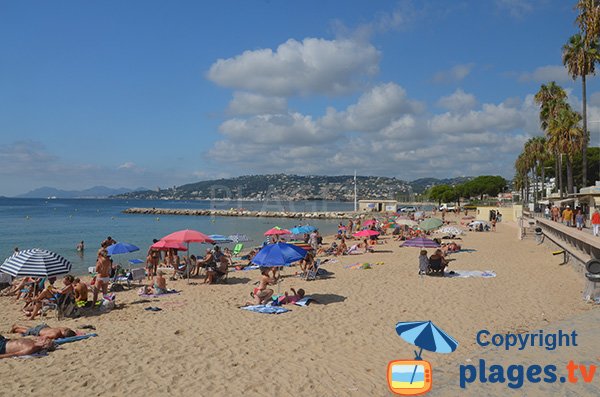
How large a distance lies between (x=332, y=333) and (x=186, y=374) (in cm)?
303

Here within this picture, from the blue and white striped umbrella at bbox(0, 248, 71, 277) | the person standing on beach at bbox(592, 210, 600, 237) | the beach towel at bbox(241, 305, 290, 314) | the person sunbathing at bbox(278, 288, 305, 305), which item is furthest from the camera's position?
the person standing on beach at bbox(592, 210, 600, 237)

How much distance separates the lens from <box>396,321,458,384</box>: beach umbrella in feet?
15.8

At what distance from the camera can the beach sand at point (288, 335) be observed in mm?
6082

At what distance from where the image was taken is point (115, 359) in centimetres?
708

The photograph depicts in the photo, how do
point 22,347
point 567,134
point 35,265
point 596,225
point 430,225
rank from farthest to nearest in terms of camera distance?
point 567,134 < point 430,225 < point 596,225 < point 35,265 < point 22,347

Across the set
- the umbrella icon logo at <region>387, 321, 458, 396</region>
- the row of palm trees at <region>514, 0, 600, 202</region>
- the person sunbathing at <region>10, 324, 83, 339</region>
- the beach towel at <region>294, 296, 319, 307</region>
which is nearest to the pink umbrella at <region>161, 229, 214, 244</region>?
the beach towel at <region>294, 296, 319, 307</region>

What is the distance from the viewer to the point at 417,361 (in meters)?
5.29

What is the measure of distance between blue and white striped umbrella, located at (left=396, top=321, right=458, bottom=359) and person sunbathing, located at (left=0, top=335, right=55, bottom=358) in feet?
19.6

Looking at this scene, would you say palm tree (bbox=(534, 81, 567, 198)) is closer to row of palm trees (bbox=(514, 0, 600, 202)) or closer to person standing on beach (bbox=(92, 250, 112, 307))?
row of palm trees (bbox=(514, 0, 600, 202))

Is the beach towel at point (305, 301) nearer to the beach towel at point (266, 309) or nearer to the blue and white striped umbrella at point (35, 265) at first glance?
the beach towel at point (266, 309)

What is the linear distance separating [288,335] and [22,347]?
446cm

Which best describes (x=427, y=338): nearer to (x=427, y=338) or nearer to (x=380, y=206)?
(x=427, y=338)

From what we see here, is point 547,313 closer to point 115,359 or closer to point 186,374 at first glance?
point 186,374

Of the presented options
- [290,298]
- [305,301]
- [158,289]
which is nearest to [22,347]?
[158,289]
